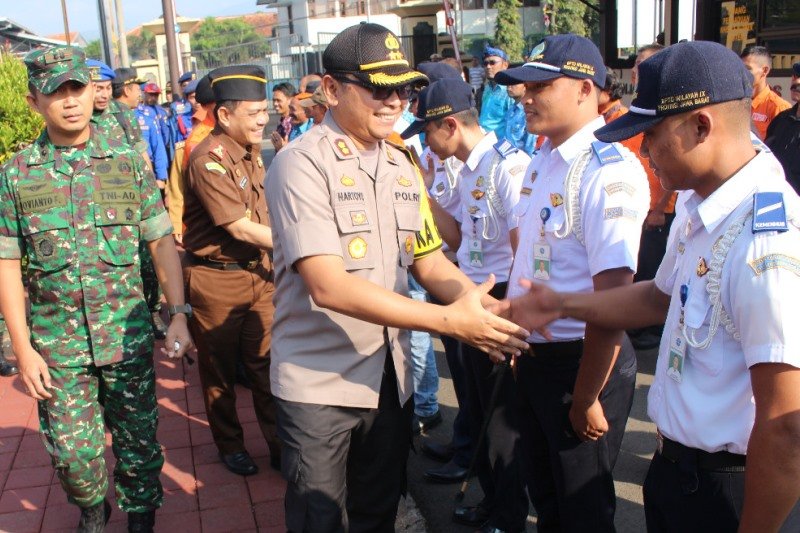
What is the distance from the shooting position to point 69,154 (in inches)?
129

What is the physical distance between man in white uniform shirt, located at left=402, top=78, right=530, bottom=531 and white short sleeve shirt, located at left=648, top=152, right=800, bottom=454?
4.59ft

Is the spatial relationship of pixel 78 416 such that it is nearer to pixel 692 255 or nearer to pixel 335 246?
pixel 335 246

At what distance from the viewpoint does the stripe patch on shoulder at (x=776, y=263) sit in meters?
1.57

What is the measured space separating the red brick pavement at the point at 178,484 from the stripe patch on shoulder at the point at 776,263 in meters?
2.81

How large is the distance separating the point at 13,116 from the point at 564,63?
5.60 m

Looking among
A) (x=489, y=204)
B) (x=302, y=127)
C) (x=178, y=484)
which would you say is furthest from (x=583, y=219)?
(x=302, y=127)

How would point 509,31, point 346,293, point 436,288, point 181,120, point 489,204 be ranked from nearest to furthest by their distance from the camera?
1. point 346,293
2. point 436,288
3. point 489,204
4. point 181,120
5. point 509,31

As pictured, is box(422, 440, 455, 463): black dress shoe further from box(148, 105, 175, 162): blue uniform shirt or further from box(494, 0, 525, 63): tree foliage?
box(494, 0, 525, 63): tree foliage

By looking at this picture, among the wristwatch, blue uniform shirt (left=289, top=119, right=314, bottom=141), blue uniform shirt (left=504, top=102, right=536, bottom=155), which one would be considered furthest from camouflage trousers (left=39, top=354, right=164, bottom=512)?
blue uniform shirt (left=504, top=102, right=536, bottom=155)

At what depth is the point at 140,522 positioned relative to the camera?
3.57m

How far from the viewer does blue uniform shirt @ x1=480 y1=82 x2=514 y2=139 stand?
823cm

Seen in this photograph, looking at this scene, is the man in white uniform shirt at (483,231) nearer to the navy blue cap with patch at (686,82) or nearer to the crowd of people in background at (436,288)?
the crowd of people in background at (436,288)

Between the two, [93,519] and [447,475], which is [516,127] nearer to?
[447,475]

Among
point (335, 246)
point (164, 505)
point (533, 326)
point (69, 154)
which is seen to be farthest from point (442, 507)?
point (69, 154)
